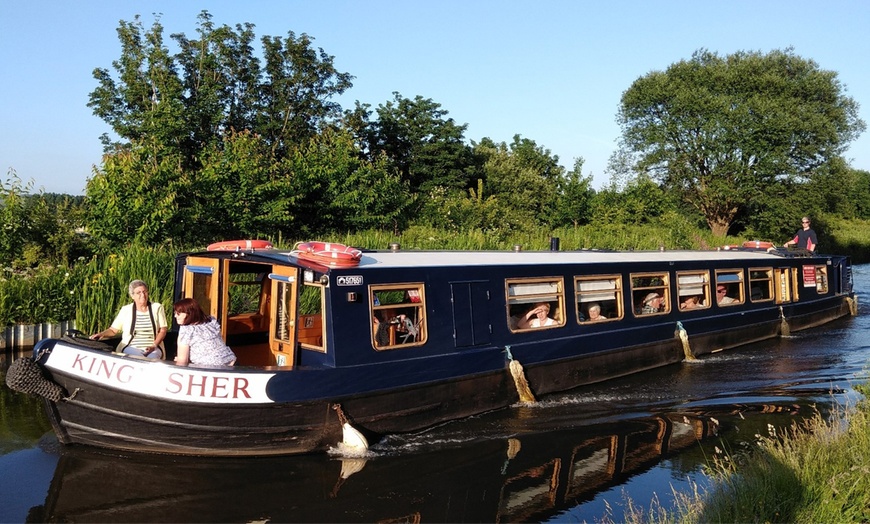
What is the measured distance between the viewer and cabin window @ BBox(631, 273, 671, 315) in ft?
42.9

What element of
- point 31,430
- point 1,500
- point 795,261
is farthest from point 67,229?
point 795,261

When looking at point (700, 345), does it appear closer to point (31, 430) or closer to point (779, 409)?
point (779, 409)

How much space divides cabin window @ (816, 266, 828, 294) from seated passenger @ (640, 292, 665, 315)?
25.4 ft

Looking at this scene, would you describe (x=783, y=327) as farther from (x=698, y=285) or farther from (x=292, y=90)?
(x=292, y=90)

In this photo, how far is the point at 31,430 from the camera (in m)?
9.17

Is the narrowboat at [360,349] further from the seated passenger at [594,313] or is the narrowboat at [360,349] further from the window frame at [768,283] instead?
Result: the window frame at [768,283]

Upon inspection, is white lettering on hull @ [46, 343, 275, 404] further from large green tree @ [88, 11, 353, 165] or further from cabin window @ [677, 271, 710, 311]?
large green tree @ [88, 11, 353, 165]

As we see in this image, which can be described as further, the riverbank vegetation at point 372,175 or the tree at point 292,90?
the tree at point 292,90

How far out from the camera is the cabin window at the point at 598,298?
460 inches

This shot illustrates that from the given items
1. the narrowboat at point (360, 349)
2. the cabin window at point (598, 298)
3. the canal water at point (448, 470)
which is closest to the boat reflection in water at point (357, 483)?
the canal water at point (448, 470)

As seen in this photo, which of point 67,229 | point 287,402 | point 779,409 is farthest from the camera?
point 67,229

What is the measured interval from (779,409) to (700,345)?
370 centimetres

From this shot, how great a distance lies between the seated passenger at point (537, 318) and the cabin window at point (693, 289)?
388 cm

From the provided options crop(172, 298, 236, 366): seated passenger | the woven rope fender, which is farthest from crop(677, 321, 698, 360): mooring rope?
the woven rope fender
